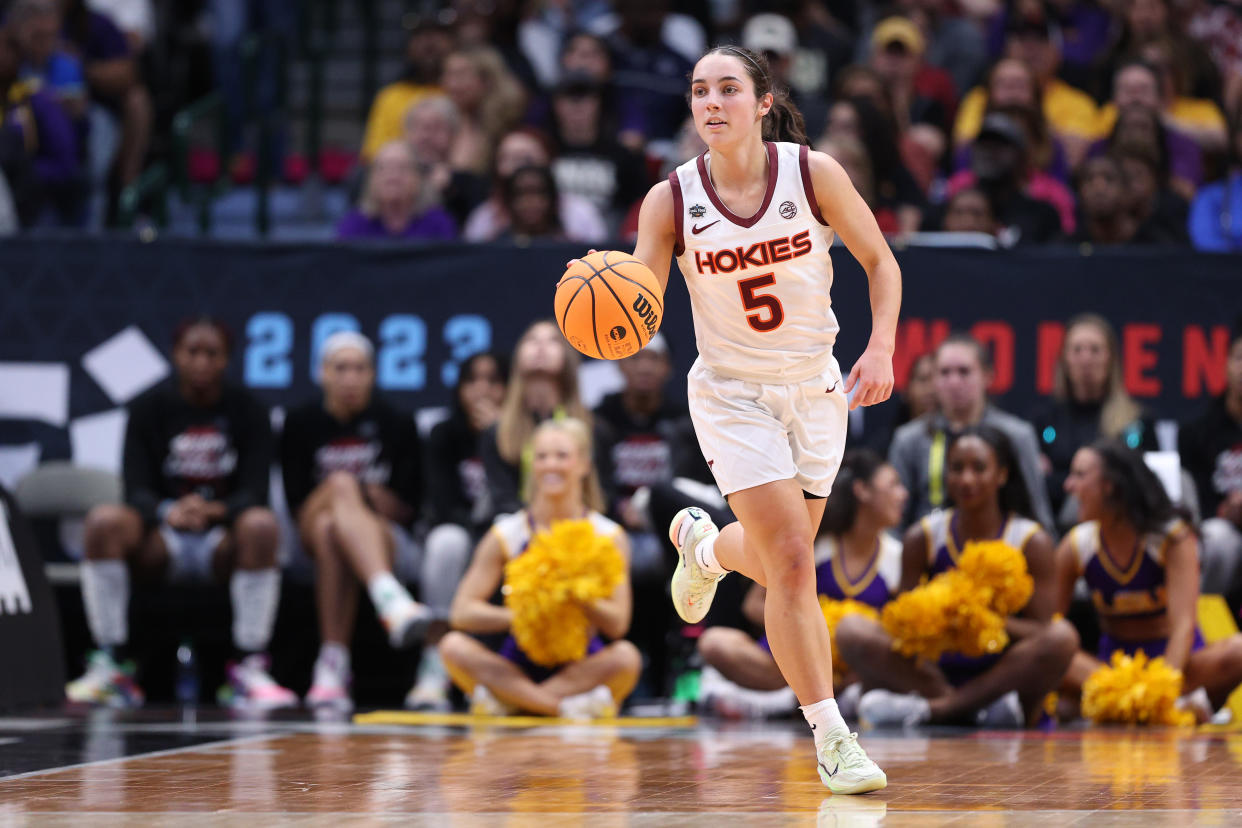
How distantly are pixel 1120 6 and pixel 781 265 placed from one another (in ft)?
27.1

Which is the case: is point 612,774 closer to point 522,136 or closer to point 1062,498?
point 1062,498

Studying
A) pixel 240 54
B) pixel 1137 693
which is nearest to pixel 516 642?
pixel 1137 693

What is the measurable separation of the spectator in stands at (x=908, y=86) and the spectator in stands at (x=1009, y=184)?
102cm

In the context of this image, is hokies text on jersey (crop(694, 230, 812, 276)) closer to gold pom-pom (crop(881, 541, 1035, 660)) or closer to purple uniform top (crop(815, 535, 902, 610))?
gold pom-pom (crop(881, 541, 1035, 660))

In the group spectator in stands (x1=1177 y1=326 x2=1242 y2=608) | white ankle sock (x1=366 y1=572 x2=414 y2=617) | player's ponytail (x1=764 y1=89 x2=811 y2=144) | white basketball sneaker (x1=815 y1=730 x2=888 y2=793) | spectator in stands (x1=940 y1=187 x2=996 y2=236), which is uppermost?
spectator in stands (x1=940 y1=187 x2=996 y2=236)

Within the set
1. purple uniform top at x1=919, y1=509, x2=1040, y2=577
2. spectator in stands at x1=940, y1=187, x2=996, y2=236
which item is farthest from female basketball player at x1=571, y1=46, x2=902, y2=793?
spectator in stands at x1=940, y1=187, x2=996, y2=236

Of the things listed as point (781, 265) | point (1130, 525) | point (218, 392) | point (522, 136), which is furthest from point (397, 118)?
point (781, 265)

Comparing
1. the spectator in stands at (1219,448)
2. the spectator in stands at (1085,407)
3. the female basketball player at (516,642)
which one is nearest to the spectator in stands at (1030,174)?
the spectator in stands at (1085,407)

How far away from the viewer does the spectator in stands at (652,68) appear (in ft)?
40.4

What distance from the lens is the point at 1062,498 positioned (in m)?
8.87

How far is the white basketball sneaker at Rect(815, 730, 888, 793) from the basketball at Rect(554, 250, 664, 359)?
1396mm

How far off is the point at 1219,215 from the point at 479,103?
5117 millimetres

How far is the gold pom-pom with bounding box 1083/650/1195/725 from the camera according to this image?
24.7 feet

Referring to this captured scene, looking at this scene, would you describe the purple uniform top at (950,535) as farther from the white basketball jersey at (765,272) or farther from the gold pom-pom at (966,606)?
the white basketball jersey at (765,272)
